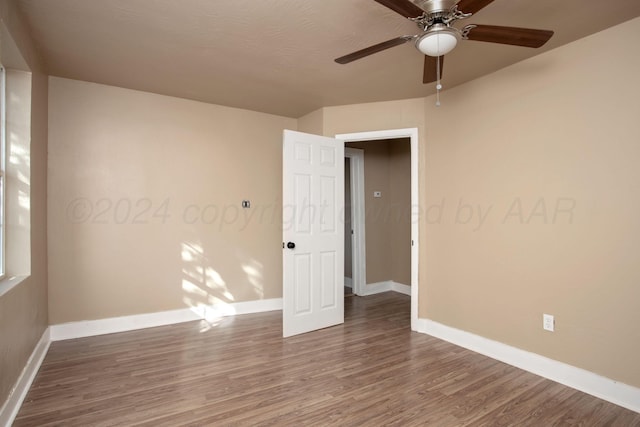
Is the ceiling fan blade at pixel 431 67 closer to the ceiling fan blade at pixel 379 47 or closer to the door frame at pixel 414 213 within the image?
the ceiling fan blade at pixel 379 47

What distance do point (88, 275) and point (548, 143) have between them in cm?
447

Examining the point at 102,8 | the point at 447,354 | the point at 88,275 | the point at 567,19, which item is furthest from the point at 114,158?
the point at 567,19

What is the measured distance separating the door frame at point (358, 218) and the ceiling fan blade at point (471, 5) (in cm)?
346

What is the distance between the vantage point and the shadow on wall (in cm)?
394

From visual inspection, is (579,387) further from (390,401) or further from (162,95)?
(162,95)

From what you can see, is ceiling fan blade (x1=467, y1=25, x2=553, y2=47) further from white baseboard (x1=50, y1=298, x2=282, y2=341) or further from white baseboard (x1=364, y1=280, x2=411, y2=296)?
white baseboard (x1=364, y1=280, x2=411, y2=296)

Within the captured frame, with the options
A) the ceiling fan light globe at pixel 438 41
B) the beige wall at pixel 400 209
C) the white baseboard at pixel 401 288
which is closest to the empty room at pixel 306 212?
the ceiling fan light globe at pixel 438 41

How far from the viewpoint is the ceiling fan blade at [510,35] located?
1759 millimetres

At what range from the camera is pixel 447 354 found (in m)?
3.09

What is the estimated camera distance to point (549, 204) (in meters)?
2.68

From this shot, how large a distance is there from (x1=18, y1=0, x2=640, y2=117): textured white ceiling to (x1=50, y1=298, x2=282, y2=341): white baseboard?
2.49 m

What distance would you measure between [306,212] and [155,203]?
5.65ft

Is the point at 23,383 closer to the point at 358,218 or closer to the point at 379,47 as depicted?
the point at 379,47

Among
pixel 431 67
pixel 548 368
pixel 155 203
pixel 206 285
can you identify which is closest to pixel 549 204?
pixel 548 368
